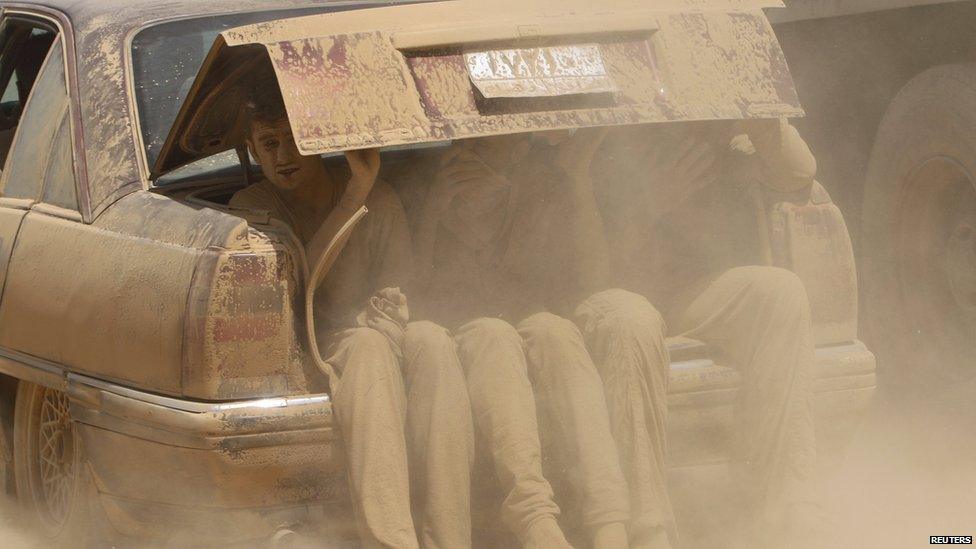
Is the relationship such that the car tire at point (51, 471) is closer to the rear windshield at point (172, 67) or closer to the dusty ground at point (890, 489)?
the dusty ground at point (890, 489)

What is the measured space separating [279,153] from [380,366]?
85 centimetres

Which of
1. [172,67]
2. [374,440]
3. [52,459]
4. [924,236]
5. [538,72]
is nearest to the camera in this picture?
[374,440]

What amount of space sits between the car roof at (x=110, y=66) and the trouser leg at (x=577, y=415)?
1249 mm

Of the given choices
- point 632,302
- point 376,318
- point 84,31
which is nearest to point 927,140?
point 632,302

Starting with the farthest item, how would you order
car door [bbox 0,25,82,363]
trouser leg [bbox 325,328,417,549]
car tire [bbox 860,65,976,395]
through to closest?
car tire [bbox 860,65,976,395] < car door [bbox 0,25,82,363] < trouser leg [bbox 325,328,417,549]

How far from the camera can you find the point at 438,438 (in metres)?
3.76

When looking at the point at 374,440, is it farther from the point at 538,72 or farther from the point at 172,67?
the point at 172,67

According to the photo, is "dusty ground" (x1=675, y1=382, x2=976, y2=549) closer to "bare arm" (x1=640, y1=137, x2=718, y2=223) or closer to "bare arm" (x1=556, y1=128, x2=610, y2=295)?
"bare arm" (x1=556, y1=128, x2=610, y2=295)

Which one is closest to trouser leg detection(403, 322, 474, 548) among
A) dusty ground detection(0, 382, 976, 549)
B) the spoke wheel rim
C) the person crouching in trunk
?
the person crouching in trunk

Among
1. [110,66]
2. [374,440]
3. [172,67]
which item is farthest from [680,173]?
[110,66]

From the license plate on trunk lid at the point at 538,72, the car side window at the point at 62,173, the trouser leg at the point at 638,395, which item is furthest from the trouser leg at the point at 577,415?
the car side window at the point at 62,173

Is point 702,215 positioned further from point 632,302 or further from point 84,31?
point 84,31

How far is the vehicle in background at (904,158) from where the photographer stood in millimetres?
5512

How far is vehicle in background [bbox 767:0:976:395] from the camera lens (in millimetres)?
5512
